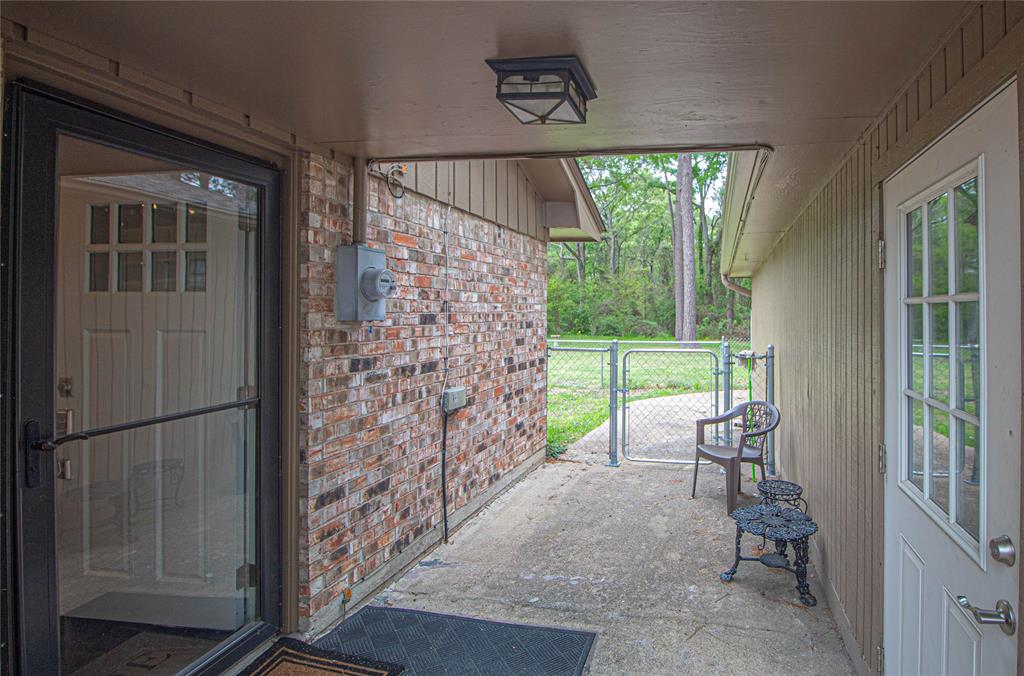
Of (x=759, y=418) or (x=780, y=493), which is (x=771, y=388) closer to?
(x=759, y=418)

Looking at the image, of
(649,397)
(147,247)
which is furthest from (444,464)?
(649,397)

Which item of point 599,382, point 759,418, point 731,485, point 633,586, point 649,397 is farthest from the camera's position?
point 599,382

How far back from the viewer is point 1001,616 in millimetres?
1486

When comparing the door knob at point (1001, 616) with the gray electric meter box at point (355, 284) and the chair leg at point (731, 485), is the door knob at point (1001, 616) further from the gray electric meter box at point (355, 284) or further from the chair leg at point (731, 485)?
the chair leg at point (731, 485)

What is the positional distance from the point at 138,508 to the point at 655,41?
2.35 m

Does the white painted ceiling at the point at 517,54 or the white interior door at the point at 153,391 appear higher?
the white painted ceiling at the point at 517,54

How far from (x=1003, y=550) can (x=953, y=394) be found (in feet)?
1.63

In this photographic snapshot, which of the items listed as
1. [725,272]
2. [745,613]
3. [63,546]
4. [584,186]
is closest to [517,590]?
[745,613]

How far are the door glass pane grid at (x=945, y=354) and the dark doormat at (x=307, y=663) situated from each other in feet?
7.27

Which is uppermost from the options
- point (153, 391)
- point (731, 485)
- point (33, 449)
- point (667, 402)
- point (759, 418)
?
point (153, 391)

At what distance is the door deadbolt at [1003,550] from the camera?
1.45 meters

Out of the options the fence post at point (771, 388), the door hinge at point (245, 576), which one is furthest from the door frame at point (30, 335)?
the fence post at point (771, 388)

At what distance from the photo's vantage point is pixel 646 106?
8.70ft

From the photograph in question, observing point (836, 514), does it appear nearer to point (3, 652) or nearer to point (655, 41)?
point (655, 41)
